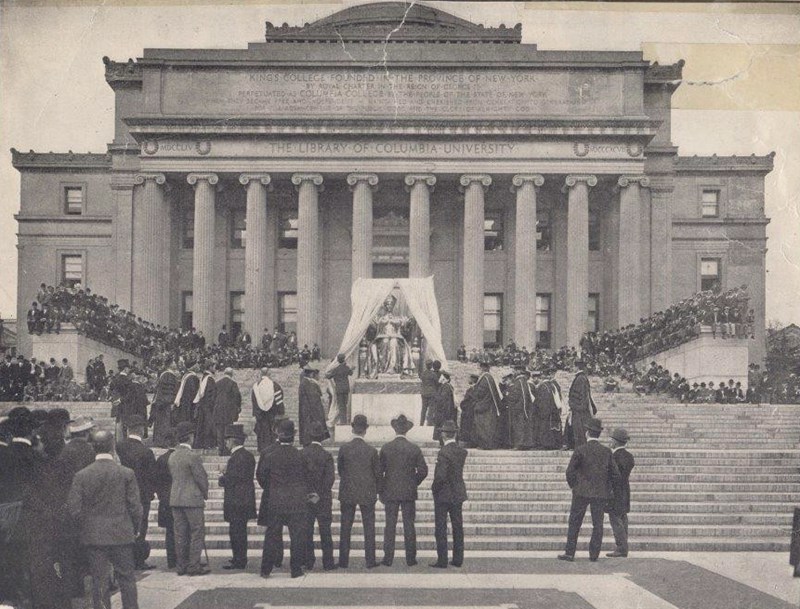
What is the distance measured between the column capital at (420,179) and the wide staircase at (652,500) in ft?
75.7

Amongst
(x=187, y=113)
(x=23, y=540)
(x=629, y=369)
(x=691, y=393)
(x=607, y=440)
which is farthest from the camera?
(x=187, y=113)

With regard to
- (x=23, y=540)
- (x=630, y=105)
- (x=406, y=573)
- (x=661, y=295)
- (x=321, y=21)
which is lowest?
(x=406, y=573)

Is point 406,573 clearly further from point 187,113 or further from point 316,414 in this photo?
point 187,113

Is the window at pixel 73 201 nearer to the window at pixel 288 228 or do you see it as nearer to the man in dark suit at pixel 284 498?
the window at pixel 288 228

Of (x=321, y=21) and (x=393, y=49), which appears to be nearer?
(x=393, y=49)

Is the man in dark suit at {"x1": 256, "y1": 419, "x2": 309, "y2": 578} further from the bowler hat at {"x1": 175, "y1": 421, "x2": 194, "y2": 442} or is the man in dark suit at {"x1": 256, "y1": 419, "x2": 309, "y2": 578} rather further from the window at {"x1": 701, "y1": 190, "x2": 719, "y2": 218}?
the window at {"x1": 701, "y1": 190, "x2": 719, "y2": 218}

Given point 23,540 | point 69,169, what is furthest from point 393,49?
point 23,540

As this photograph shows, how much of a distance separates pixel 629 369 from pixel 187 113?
22.5 m

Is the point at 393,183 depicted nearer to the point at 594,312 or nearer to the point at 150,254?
the point at 594,312

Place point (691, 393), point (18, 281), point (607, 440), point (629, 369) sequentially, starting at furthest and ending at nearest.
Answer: point (18, 281)
point (629, 369)
point (691, 393)
point (607, 440)

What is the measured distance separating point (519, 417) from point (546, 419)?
560 mm

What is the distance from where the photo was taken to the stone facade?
45.5m

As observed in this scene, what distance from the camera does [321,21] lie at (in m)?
55.3

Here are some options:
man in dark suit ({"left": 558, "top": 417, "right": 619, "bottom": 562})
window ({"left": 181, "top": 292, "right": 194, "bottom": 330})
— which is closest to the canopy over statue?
man in dark suit ({"left": 558, "top": 417, "right": 619, "bottom": 562})
